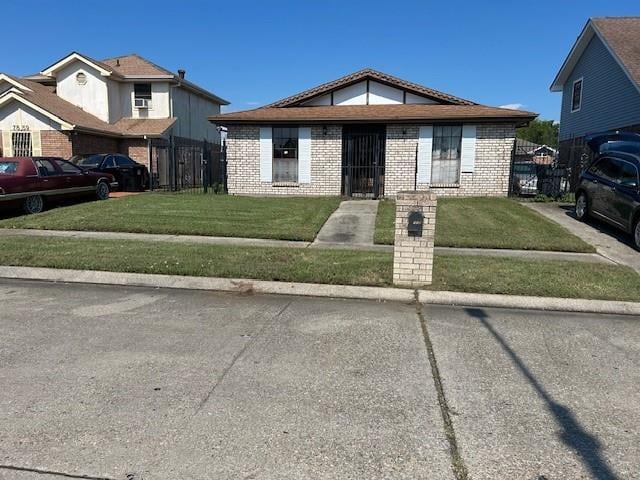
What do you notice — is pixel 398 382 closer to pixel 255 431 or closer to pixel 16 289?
pixel 255 431

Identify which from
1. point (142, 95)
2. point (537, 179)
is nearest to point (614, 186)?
point (537, 179)

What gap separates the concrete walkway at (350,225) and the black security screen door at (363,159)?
2.68 metres

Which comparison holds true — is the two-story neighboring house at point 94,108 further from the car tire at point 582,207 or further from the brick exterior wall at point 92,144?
the car tire at point 582,207

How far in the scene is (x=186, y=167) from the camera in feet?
74.1

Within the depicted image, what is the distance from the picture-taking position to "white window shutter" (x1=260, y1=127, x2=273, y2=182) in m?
18.0

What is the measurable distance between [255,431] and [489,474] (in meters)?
1.42

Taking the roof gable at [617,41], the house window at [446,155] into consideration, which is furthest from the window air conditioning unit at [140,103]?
the roof gable at [617,41]

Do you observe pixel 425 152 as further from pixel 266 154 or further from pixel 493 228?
pixel 493 228

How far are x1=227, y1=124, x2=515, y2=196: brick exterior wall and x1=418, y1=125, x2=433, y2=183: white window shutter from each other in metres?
0.19

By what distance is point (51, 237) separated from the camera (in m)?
9.66

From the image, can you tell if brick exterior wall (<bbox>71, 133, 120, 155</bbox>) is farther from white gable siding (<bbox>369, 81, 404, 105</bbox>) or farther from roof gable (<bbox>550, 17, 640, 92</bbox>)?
roof gable (<bbox>550, 17, 640, 92</bbox>)

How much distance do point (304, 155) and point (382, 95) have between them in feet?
13.9

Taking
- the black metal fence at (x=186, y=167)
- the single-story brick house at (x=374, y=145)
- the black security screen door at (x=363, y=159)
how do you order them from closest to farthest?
the single-story brick house at (x=374, y=145)
the black security screen door at (x=363, y=159)
the black metal fence at (x=186, y=167)

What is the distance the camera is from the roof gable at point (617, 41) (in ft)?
59.6
